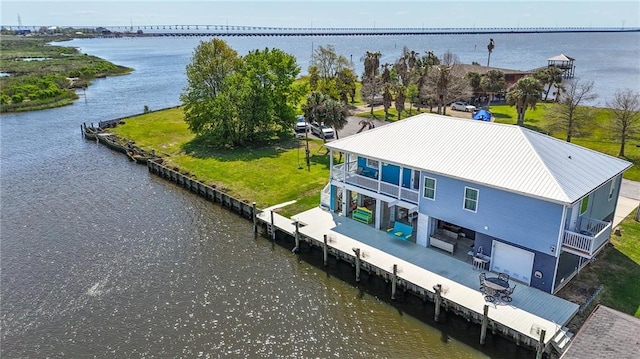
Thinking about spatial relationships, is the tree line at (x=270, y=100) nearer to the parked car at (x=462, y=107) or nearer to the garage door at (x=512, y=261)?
the parked car at (x=462, y=107)

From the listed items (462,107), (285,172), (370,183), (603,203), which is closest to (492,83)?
(462,107)

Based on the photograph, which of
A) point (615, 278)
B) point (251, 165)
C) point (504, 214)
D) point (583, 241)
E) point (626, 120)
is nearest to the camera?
point (583, 241)

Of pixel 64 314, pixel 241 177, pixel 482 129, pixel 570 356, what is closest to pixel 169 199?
pixel 241 177

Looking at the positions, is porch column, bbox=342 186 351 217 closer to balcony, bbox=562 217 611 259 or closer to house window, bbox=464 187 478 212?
house window, bbox=464 187 478 212

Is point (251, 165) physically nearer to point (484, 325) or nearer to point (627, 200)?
point (484, 325)

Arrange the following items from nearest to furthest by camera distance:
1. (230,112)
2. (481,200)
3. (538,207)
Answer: (538,207), (481,200), (230,112)

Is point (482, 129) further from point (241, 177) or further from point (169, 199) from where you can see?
point (169, 199)

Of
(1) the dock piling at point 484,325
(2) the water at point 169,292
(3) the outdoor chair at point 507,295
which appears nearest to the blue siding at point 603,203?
(3) the outdoor chair at point 507,295
